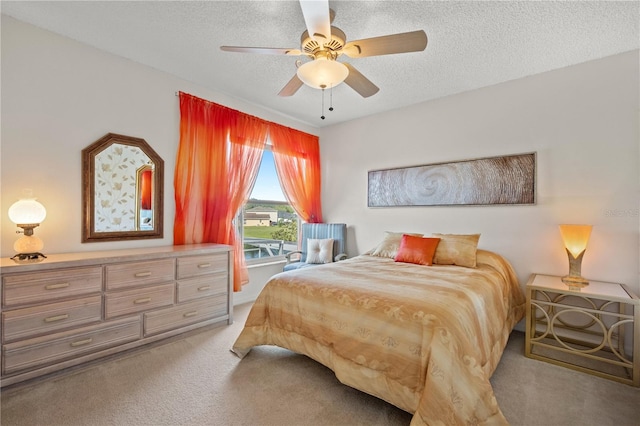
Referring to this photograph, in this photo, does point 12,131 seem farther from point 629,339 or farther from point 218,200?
point 629,339

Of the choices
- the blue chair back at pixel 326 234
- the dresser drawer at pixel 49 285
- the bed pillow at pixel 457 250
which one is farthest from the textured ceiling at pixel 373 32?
the blue chair back at pixel 326 234

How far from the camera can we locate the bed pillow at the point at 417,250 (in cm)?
302

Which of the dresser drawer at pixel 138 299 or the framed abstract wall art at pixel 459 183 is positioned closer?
the dresser drawer at pixel 138 299

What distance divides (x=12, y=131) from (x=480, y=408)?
382 cm

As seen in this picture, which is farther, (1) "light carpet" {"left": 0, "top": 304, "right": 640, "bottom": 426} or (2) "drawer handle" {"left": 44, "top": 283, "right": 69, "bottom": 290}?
(2) "drawer handle" {"left": 44, "top": 283, "right": 69, "bottom": 290}

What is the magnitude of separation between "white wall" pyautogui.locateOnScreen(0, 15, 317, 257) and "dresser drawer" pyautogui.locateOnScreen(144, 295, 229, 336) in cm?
80

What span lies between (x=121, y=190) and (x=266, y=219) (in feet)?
6.60

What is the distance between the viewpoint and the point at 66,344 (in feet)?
6.98

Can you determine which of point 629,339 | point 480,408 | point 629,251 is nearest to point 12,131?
point 480,408

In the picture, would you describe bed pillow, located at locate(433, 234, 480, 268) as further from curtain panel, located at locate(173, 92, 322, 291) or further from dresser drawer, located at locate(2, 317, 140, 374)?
dresser drawer, located at locate(2, 317, 140, 374)

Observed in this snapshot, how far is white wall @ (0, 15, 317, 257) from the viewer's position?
2.26m

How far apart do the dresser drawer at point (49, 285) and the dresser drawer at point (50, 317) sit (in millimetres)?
61

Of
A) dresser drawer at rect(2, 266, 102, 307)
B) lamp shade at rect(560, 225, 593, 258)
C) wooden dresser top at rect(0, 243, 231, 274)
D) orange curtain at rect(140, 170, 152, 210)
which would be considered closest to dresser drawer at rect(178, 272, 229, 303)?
wooden dresser top at rect(0, 243, 231, 274)

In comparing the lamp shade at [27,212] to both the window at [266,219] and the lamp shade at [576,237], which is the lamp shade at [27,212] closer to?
the window at [266,219]
